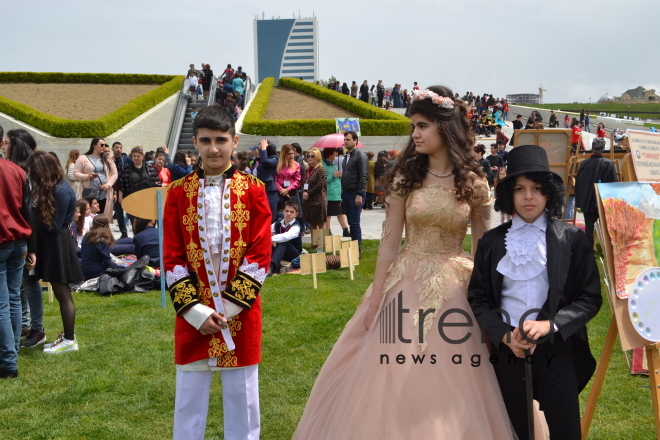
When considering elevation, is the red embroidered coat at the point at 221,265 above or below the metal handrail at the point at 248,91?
below

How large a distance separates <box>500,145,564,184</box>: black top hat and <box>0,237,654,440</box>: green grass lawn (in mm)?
1962

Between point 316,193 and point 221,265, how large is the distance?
680cm

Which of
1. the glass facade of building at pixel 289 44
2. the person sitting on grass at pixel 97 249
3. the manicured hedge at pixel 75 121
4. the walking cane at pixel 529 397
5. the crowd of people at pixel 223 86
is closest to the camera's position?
the walking cane at pixel 529 397

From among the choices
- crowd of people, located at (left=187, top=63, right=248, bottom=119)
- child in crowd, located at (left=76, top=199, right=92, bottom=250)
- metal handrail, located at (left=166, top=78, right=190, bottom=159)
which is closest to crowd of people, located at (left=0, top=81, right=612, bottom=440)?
child in crowd, located at (left=76, top=199, right=92, bottom=250)

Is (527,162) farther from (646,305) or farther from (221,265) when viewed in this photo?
(221,265)

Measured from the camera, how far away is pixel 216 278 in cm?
305

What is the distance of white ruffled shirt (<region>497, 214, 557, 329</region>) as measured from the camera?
284 centimetres

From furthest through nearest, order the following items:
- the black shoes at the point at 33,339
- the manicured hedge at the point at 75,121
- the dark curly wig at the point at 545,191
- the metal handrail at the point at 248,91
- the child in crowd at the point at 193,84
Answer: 1. the metal handrail at the point at 248,91
2. the child in crowd at the point at 193,84
3. the manicured hedge at the point at 75,121
4. the black shoes at the point at 33,339
5. the dark curly wig at the point at 545,191

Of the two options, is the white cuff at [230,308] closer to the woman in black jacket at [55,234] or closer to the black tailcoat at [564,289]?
the black tailcoat at [564,289]

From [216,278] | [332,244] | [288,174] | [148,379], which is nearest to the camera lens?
[216,278]

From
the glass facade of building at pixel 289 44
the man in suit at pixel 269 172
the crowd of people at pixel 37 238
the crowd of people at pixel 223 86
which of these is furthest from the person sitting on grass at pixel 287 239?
the glass facade of building at pixel 289 44

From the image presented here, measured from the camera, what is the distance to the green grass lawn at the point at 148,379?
4.07 meters
